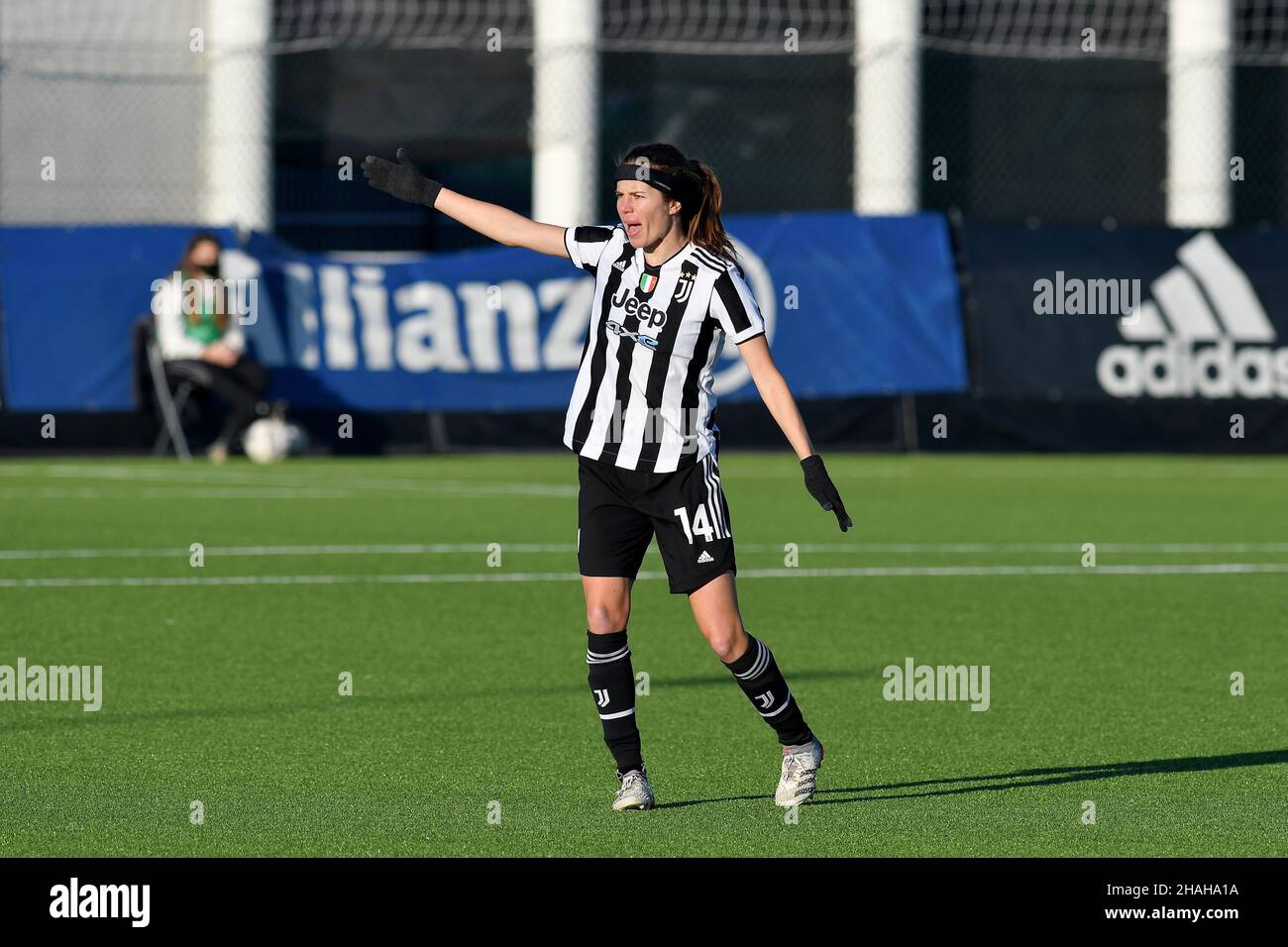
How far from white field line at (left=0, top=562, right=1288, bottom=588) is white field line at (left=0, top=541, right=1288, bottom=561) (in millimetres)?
845

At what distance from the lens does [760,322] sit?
660cm

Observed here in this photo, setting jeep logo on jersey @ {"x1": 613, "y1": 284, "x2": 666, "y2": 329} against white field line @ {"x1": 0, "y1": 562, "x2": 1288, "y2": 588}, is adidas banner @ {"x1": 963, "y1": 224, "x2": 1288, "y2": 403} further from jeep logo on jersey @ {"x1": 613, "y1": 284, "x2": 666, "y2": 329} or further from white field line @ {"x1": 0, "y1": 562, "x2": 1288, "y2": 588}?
jeep logo on jersey @ {"x1": 613, "y1": 284, "x2": 666, "y2": 329}

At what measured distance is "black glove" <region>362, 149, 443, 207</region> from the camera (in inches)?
273

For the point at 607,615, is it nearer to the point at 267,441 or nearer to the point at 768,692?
the point at 768,692

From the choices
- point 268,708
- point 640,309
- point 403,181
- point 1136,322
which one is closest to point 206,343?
point 1136,322

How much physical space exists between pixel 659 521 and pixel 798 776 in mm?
Answer: 898

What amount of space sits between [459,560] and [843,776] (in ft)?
22.1

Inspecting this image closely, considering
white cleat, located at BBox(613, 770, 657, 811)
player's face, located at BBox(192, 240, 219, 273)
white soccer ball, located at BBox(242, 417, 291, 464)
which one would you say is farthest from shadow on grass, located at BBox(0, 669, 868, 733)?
white soccer ball, located at BBox(242, 417, 291, 464)

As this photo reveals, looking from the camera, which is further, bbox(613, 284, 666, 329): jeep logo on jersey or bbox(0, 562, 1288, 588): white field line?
bbox(0, 562, 1288, 588): white field line

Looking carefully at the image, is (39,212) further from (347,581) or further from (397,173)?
(397,173)

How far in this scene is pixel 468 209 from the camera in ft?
22.5

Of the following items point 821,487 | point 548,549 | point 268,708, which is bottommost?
point 268,708

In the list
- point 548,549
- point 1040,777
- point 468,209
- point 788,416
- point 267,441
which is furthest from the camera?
point 267,441

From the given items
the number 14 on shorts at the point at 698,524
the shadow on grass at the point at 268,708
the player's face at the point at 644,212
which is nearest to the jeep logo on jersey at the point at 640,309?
the player's face at the point at 644,212
